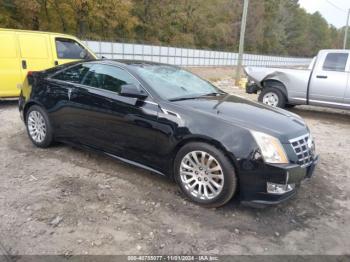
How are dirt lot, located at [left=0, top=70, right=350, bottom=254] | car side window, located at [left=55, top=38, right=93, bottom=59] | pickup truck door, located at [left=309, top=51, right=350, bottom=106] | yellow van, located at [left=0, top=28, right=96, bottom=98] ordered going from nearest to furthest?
dirt lot, located at [left=0, top=70, right=350, bottom=254] → yellow van, located at [left=0, top=28, right=96, bottom=98] → pickup truck door, located at [left=309, top=51, right=350, bottom=106] → car side window, located at [left=55, top=38, right=93, bottom=59]

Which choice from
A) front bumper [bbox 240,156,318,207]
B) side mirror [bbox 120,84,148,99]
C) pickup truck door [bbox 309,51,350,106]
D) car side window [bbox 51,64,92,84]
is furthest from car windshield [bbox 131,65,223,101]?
pickup truck door [bbox 309,51,350,106]

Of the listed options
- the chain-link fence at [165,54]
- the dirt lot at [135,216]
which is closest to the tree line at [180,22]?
the chain-link fence at [165,54]

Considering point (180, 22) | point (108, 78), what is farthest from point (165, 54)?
point (108, 78)

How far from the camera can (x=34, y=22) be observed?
2262 centimetres

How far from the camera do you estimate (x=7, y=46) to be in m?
7.41

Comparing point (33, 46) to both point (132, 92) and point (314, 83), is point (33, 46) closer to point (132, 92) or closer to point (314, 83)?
point (132, 92)

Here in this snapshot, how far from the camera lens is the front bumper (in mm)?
3117

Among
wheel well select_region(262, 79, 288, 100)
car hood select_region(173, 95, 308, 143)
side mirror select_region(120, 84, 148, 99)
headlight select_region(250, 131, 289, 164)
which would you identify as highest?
side mirror select_region(120, 84, 148, 99)

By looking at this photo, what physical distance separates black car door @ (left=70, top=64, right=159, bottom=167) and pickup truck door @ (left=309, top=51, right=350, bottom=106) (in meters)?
5.61

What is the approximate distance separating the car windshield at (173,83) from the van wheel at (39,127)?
1.68m

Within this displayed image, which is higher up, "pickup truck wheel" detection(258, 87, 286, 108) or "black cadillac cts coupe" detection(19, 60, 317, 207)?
"black cadillac cts coupe" detection(19, 60, 317, 207)

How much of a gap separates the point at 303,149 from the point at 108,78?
2462 mm

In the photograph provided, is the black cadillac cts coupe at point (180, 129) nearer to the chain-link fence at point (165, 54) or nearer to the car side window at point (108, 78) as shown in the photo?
the car side window at point (108, 78)

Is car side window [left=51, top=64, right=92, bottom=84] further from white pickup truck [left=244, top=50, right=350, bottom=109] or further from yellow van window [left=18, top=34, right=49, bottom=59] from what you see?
white pickup truck [left=244, top=50, right=350, bottom=109]
